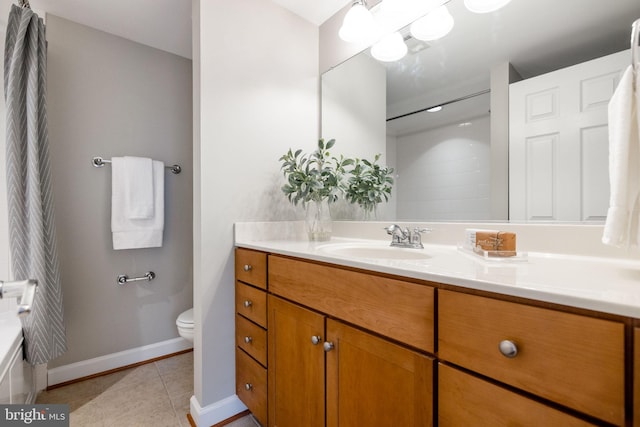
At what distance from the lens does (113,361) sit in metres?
1.85

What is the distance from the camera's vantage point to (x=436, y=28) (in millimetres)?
1316

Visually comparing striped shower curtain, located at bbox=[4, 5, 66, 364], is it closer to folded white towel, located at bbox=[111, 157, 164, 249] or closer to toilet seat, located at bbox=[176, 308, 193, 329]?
folded white towel, located at bbox=[111, 157, 164, 249]

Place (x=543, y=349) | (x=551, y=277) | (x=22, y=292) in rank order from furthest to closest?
(x=22, y=292) < (x=551, y=277) < (x=543, y=349)

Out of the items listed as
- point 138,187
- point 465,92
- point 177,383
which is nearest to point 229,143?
point 138,187

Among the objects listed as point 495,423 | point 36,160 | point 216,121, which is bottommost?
point 495,423

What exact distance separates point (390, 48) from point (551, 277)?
137 cm

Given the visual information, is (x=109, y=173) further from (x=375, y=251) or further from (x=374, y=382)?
(x=374, y=382)

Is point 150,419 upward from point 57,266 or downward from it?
downward

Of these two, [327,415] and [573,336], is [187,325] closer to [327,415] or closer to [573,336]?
[327,415]

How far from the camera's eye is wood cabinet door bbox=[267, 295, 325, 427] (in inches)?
36.7

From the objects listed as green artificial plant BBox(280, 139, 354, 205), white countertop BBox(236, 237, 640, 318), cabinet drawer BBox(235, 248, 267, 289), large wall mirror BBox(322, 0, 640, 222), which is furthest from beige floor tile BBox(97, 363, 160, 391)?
large wall mirror BBox(322, 0, 640, 222)

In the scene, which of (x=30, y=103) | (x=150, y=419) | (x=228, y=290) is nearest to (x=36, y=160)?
(x=30, y=103)

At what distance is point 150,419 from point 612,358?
181cm

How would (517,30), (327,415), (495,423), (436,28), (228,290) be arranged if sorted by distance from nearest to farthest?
1. (495,423)
2. (327,415)
3. (517,30)
4. (436,28)
5. (228,290)
